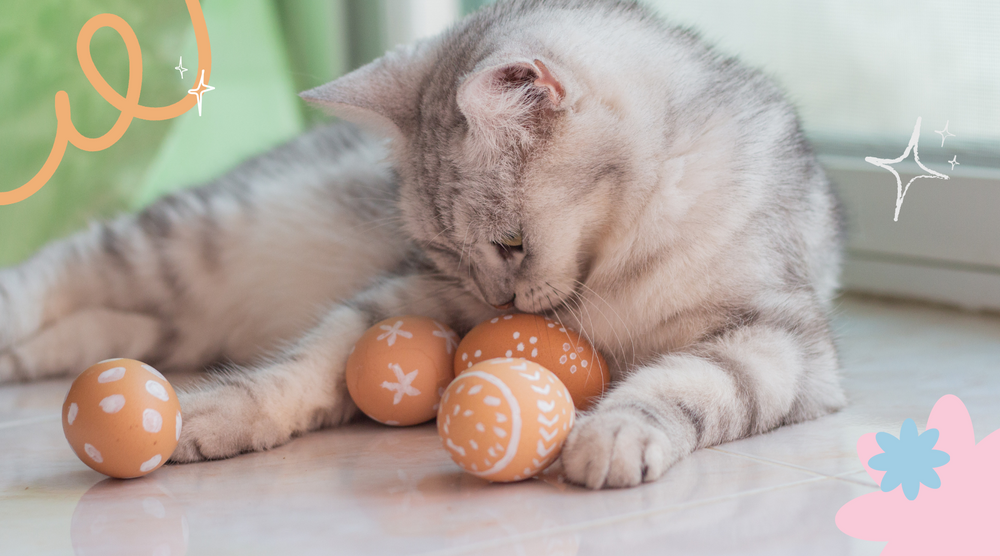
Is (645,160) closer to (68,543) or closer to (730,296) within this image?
(730,296)

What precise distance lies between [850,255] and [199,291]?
6.64 ft

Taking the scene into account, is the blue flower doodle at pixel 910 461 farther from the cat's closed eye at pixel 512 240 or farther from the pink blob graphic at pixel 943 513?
the cat's closed eye at pixel 512 240

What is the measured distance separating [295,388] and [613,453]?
0.65 m

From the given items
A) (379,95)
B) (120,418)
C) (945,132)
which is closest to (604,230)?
(379,95)

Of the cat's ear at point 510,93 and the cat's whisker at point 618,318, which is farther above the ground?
the cat's ear at point 510,93

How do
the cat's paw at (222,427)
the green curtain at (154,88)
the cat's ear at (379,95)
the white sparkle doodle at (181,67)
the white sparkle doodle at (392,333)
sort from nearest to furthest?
1. the cat's paw at (222,427)
2. the white sparkle doodle at (392,333)
3. the cat's ear at (379,95)
4. the green curtain at (154,88)
5. the white sparkle doodle at (181,67)

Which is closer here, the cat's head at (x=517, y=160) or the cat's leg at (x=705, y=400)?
the cat's leg at (x=705, y=400)

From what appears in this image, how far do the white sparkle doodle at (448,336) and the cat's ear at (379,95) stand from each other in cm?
39

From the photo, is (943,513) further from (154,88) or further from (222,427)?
(154,88)

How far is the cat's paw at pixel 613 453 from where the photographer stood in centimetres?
118

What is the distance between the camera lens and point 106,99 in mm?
2635

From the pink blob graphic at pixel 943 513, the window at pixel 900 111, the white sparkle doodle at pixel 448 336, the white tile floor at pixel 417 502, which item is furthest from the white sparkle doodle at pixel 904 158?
the white sparkle doodle at pixel 448 336

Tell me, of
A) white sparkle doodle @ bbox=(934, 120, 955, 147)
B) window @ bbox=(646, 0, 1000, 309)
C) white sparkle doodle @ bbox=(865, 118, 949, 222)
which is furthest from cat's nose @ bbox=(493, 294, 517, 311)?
white sparkle doodle @ bbox=(934, 120, 955, 147)

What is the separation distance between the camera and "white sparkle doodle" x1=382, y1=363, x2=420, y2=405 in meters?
1.47
